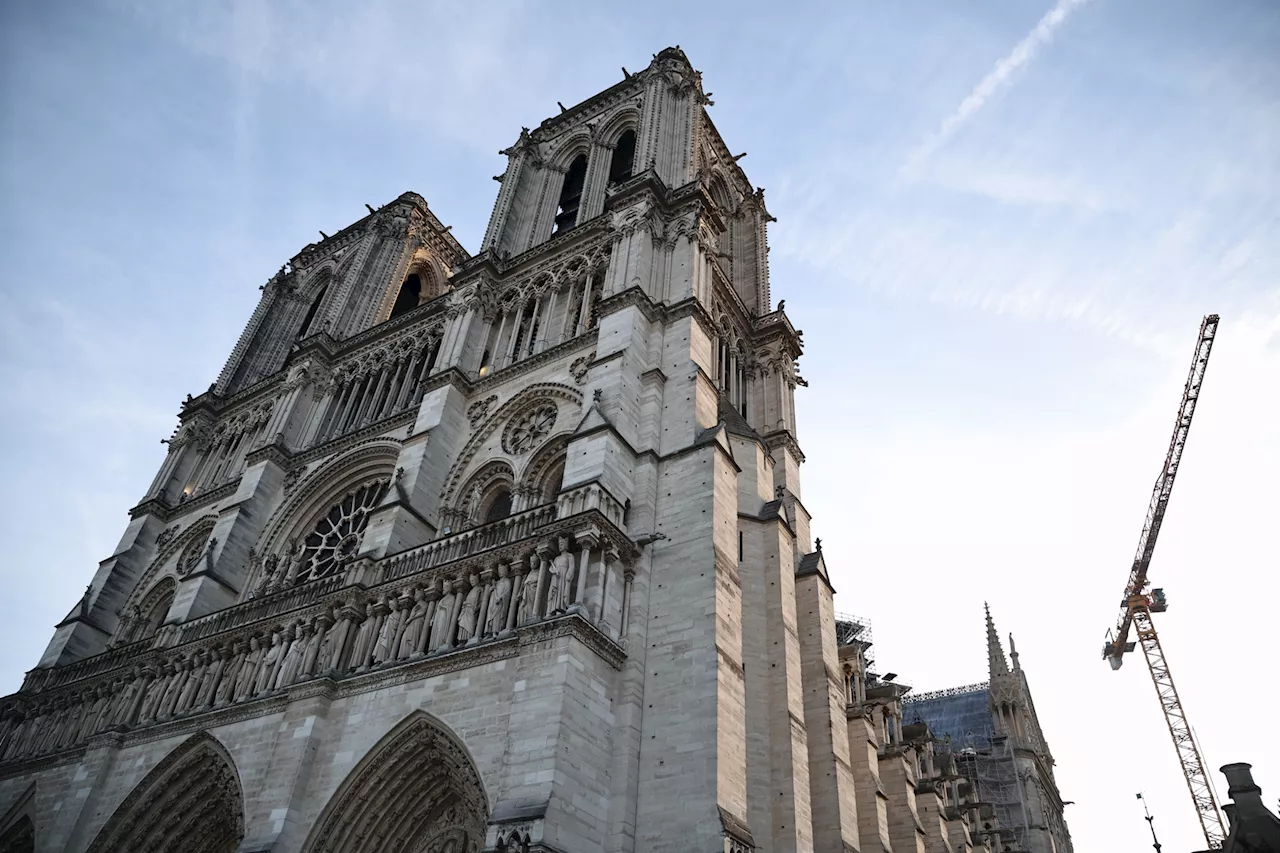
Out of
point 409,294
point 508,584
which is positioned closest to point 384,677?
point 508,584

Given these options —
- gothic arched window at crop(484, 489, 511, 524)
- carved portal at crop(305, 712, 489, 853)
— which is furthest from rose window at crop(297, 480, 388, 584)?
carved portal at crop(305, 712, 489, 853)

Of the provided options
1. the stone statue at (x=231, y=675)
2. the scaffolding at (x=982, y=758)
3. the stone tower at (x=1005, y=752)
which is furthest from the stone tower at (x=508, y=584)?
the stone tower at (x=1005, y=752)

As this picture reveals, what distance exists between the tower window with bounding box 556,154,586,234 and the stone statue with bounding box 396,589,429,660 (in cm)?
1493

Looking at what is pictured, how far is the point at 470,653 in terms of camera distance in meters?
13.8

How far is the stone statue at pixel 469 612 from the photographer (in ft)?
47.2

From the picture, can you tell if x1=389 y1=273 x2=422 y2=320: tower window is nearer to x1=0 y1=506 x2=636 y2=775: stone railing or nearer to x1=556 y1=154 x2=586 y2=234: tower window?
x1=556 y1=154 x2=586 y2=234: tower window

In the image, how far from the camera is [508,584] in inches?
574

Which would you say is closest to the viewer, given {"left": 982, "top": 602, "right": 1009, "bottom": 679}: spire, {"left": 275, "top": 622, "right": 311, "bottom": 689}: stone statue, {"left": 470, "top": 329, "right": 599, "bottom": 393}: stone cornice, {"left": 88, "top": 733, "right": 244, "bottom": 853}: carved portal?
{"left": 275, "top": 622, "right": 311, "bottom": 689}: stone statue

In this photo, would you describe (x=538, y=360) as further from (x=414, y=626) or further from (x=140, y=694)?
(x=140, y=694)

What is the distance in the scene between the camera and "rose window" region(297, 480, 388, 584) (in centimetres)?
2133

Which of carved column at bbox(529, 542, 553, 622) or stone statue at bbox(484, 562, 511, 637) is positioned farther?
stone statue at bbox(484, 562, 511, 637)

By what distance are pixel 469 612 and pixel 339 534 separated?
879 cm

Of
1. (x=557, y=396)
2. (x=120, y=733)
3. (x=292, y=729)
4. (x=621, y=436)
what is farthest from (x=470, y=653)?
(x=120, y=733)

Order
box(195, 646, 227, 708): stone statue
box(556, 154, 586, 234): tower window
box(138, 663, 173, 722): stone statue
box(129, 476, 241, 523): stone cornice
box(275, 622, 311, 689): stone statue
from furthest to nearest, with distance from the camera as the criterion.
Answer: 1. box(556, 154, 586, 234): tower window
2. box(129, 476, 241, 523): stone cornice
3. box(138, 663, 173, 722): stone statue
4. box(195, 646, 227, 708): stone statue
5. box(275, 622, 311, 689): stone statue
